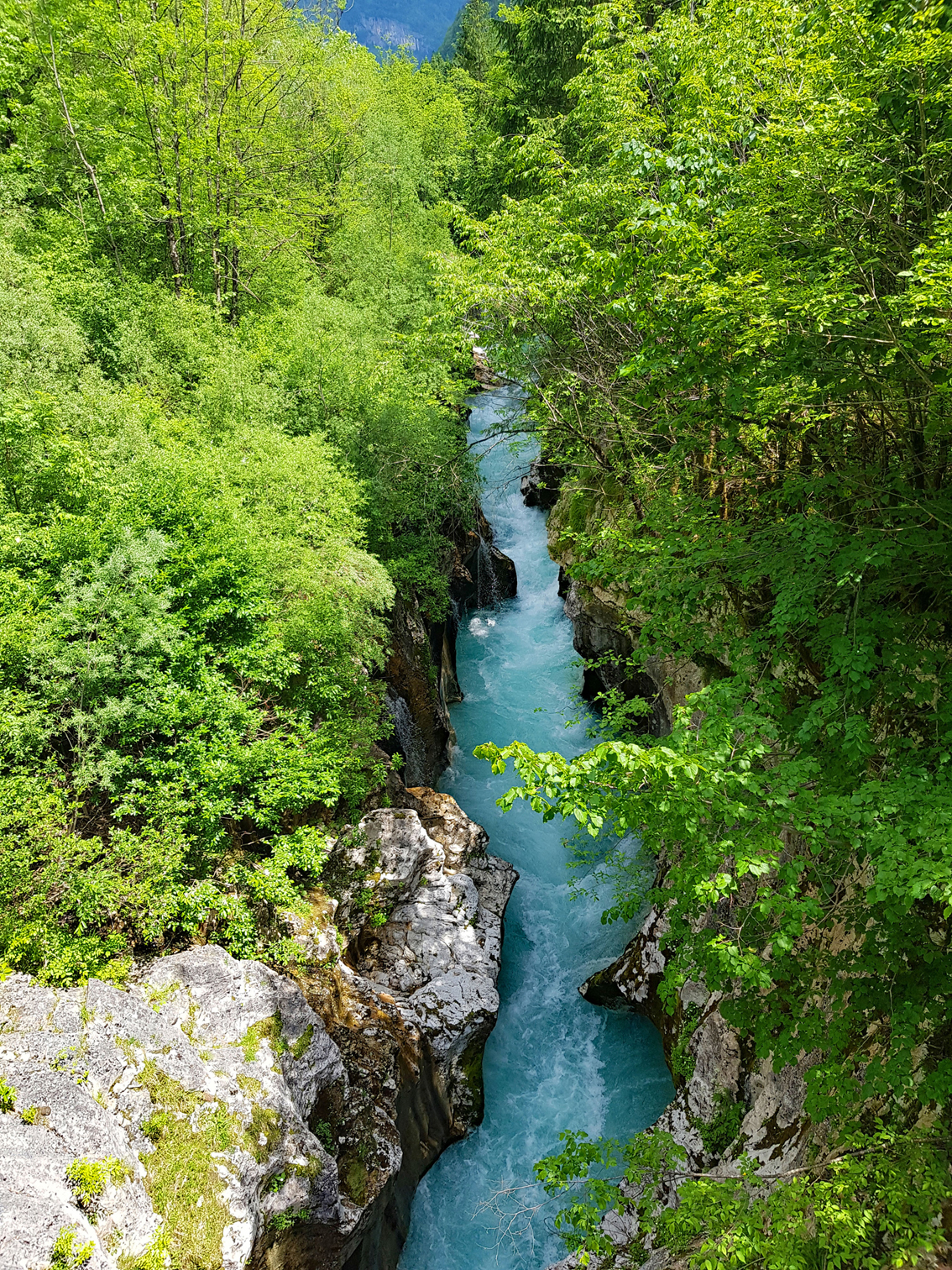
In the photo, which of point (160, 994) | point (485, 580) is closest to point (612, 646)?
point (485, 580)

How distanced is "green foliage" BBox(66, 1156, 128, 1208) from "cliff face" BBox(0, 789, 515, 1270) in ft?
0.04

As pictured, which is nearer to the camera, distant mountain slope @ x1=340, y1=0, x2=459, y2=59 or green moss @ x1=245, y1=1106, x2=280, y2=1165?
green moss @ x1=245, y1=1106, x2=280, y2=1165

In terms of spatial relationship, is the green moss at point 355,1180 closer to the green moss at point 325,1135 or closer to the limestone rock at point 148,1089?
the green moss at point 325,1135

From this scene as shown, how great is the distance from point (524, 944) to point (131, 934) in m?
8.61

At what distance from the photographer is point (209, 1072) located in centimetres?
707

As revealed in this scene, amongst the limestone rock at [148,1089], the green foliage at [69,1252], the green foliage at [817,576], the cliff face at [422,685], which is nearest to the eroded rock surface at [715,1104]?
the green foliage at [817,576]

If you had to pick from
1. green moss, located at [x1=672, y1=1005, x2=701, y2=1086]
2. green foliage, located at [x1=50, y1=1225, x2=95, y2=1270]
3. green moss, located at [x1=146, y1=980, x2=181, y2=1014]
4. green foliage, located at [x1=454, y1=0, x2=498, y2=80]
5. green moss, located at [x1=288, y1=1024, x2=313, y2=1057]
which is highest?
green foliage, located at [x1=454, y1=0, x2=498, y2=80]

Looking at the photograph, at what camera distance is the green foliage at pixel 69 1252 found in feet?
15.9

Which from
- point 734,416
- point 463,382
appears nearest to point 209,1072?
point 734,416

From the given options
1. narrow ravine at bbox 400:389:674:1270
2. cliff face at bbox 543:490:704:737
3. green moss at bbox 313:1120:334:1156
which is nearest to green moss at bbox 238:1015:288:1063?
green moss at bbox 313:1120:334:1156

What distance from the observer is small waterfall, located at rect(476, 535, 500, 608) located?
24.5 m

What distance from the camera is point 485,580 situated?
24875 millimetres

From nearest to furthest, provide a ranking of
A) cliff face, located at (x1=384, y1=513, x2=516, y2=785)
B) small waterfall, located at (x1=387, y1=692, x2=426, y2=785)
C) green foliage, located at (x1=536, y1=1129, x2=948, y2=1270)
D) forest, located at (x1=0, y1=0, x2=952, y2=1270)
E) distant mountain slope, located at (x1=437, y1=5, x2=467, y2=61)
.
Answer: green foliage, located at (x1=536, y1=1129, x2=948, y2=1270)
forest, located at (x1=0, y1=0, x2=952, y2=1270)
small waterfall, located at (x1=387, y1=692, x2=426, y2=785)
cliff face, located at (x1=384, y1=513, x2=516, y2=785)
distant mountain slope, located at (x1=437, y1=5, x2=467, y2=61)

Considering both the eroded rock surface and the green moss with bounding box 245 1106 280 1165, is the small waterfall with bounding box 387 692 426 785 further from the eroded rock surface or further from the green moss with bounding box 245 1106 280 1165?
the green moss with bounding box 245 1106 280 1165
